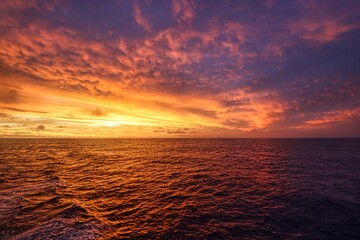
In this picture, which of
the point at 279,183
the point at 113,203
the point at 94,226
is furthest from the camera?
the point at 279,183

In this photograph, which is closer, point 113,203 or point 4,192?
point 113,203

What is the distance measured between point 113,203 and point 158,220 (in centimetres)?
619

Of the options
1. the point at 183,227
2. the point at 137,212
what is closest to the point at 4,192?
the point at 137,212

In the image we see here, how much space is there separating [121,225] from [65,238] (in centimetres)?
363

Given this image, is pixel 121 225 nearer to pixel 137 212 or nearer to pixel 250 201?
pixel 137 212

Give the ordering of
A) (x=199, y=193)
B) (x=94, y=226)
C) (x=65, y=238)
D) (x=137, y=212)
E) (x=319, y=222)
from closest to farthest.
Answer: (x=65, y=238) → (x=94, y=226) → (x=319, y=222) → (x=137, y=212) → (x=199, y=193)

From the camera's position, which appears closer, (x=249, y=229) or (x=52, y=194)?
(x=249, y=229)

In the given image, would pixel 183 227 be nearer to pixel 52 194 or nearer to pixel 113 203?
pixel 113 203

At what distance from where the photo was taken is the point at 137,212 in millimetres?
16094

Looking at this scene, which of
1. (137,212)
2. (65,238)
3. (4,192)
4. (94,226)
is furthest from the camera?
(4,192)

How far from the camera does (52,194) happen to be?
20234mm

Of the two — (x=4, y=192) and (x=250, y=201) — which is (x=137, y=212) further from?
(x=4, y=192)

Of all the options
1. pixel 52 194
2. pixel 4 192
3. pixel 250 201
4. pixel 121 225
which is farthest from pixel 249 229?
pixel 4 192

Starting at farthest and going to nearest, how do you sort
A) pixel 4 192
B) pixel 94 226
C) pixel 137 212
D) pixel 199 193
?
pixel 199 193 < pixel 4 192 < pixel 137 212 < pixel 94 226
